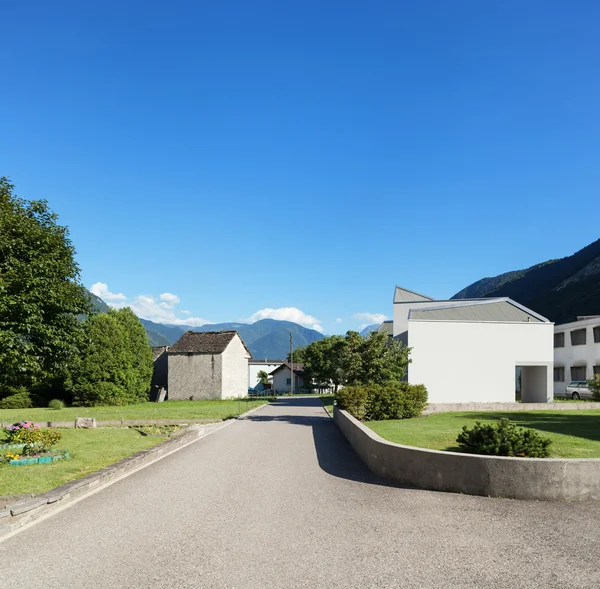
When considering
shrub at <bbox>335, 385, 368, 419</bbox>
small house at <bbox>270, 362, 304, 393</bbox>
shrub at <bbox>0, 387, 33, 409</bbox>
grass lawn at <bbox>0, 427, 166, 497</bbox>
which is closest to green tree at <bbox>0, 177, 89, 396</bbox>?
grass lawn at <bbox>0, 427, 166, 497</bbox>

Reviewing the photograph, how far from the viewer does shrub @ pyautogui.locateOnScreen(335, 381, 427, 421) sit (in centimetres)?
2165

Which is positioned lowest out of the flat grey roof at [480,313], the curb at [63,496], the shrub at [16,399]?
the shrub at [16,399]

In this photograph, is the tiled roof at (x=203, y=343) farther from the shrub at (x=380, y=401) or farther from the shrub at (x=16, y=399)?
the shrub at (x=380, y=401)

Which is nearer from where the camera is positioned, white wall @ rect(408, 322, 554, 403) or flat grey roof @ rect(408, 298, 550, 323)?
white wall @ rect(408, 322, 554, 403)

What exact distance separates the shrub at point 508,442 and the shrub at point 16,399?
43009mm

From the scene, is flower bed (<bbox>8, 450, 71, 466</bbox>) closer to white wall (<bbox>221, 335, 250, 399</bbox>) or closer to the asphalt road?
the asphalt road

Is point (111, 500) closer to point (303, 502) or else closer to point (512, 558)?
point (303, 502)

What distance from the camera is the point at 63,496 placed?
26.7 feet

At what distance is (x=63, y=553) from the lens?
569cm

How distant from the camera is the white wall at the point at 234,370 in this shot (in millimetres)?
51938

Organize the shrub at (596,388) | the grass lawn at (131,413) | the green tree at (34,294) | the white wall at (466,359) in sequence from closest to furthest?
the green tree at (34,294), the grass lawn at (131,413), the shrub at (596,388), the white wall at (466,359)

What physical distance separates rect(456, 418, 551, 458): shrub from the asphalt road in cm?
151

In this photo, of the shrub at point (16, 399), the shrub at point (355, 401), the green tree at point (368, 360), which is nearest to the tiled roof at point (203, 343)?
the shrub at point (16, 399)

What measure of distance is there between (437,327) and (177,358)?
89.1ft
